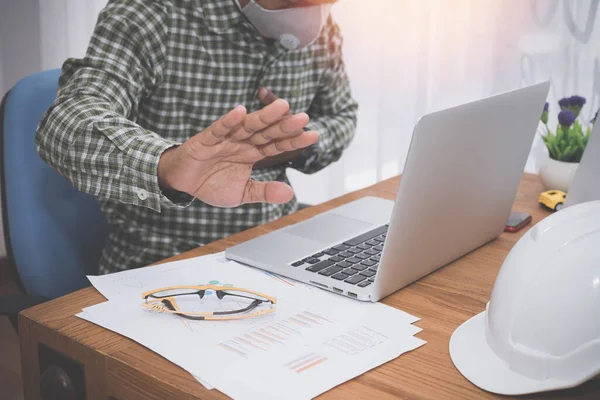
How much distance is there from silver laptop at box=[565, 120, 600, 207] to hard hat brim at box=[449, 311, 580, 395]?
39 centimetres

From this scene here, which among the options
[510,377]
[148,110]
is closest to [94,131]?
[148,110]

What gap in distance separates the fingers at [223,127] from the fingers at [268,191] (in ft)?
0.38

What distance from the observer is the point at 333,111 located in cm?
171

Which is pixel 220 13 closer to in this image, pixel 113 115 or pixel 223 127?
pixel 113 115

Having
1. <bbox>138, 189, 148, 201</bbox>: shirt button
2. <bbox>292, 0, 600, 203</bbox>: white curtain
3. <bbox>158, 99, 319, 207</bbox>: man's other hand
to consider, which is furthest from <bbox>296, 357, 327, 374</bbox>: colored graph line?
<bbox>292, 0, 600, 203</bbox>: white curtain

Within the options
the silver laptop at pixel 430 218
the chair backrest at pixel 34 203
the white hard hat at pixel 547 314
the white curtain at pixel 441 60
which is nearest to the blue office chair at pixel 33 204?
the chair backrest at pixel 34 203

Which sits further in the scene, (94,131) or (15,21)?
(15,21)

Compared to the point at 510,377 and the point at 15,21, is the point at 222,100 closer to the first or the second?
the point at 510,377

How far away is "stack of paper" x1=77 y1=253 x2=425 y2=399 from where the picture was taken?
0.71 metres

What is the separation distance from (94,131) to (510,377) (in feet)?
2.33

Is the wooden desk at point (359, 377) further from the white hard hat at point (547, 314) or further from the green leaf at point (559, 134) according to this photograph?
the green leaf at point (559, 134)

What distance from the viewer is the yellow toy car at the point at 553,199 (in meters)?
1.32

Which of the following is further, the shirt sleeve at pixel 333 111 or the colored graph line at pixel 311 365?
the shirt sleeve at pixel 333 111

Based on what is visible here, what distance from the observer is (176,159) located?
0.97 meters
